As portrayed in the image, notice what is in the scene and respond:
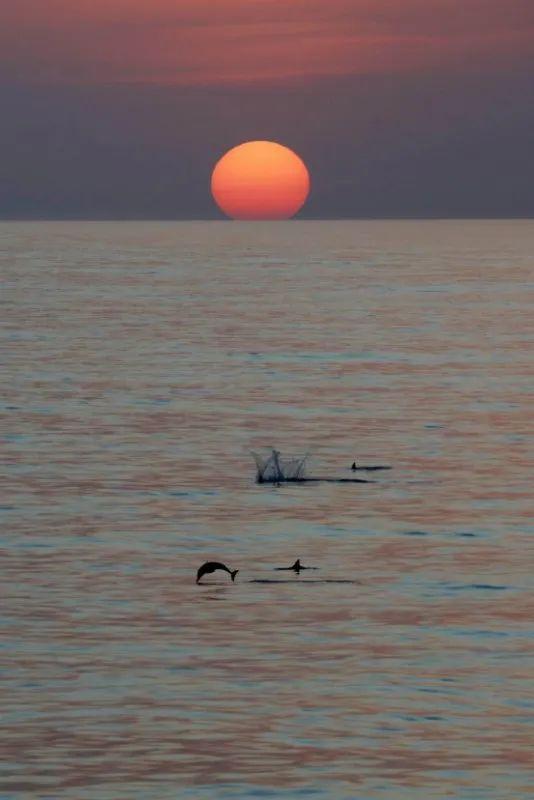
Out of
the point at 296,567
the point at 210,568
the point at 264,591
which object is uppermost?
the point at 296,567

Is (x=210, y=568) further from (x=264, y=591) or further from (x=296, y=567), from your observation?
(x=296, y=567)

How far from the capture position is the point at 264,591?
2759cm

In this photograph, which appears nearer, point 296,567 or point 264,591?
point 264,591

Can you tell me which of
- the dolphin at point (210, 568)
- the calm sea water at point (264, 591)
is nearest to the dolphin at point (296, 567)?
the calm sea water at point (264, 591)

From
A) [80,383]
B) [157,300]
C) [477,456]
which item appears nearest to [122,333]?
[80,383]

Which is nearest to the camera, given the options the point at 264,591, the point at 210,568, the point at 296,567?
the point at 264,591

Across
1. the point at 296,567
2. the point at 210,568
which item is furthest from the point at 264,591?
the point at 296,567

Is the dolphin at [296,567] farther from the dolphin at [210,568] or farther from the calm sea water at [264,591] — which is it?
the dolphin at [210,568]

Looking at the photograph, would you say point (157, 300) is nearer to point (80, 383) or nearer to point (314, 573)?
point (80, 383)

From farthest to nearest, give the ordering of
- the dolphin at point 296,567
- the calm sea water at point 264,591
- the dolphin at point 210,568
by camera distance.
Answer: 1. the dolphin at point 296,567
2. the dolphin at point 210,568
3. the calm sea water at point 264,591

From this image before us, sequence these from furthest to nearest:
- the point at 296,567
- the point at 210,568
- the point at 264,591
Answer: the point at 296,567, the point at 210,568, the point at 264,591

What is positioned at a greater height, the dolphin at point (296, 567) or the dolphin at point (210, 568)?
the dolphin at point (296, 567)

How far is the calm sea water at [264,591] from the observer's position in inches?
768

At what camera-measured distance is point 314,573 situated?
28.9 metres
